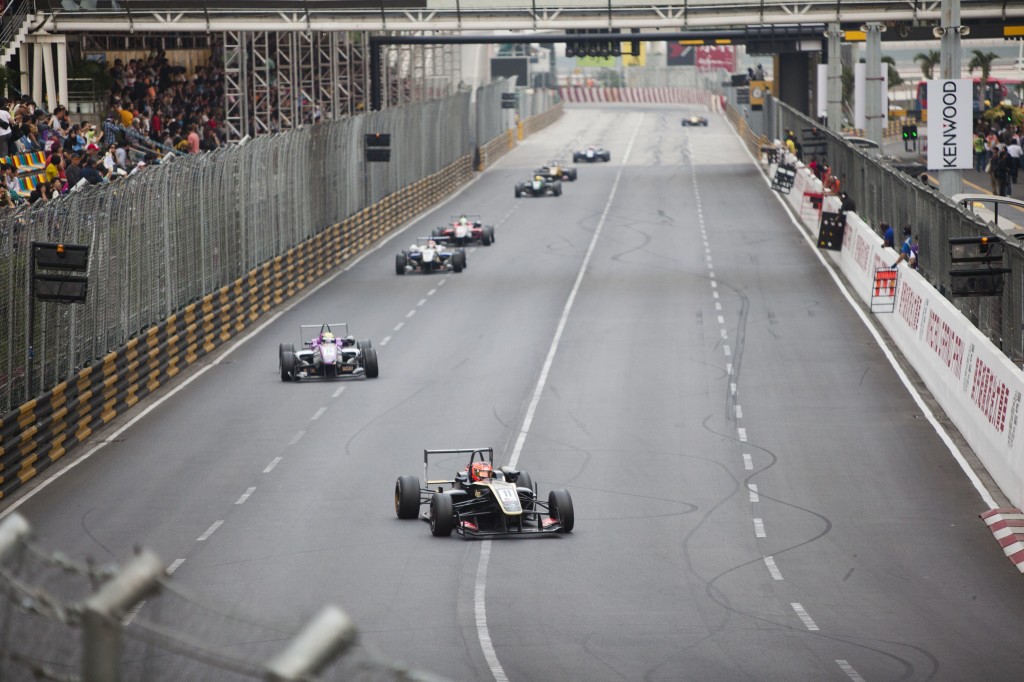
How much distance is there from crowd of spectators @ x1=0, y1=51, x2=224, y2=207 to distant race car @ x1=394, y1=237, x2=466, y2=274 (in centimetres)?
650

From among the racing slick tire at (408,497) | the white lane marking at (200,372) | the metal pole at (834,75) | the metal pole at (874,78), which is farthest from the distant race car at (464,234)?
the racing slick tire at (408,497)

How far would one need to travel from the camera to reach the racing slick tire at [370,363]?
2969 centimetres

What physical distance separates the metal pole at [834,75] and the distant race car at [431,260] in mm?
23432

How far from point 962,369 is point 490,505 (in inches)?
354

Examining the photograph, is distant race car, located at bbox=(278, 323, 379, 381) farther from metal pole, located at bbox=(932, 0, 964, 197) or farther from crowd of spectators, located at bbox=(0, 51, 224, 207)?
metal pole, located at bbox=(932, 0, 964, 197)

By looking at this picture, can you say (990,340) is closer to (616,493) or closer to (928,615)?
(616,493)

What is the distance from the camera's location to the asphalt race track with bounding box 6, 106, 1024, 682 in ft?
51.0

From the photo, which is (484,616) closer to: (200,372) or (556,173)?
(200,372)

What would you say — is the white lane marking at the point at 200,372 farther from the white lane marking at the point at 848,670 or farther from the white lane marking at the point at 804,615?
the white lane marking at the point at 848,670

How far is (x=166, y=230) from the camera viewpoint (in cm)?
3136

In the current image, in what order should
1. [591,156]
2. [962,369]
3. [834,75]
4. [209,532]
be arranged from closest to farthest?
[209,532] < [962,369] < [834,75] < [591,156]

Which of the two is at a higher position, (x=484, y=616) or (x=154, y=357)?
(x=154, y=357)

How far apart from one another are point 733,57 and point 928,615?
141763 millimetres

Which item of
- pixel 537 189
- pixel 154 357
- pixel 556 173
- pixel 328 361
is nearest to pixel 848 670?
pixel 328 361
